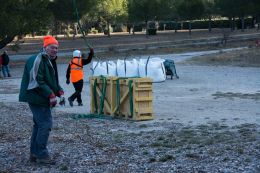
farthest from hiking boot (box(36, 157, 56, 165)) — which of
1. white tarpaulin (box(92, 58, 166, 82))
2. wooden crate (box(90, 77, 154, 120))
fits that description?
white tarpaulin (box(92, 58, 166, 82))

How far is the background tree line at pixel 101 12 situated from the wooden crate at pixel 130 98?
8471mm

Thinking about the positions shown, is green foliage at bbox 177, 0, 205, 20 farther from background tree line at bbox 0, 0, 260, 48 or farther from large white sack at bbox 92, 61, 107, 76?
large white sack at bbox 92, 61, 107, 76

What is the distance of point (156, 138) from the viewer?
433 inches

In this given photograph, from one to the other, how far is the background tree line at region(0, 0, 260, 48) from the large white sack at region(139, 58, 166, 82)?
6.49 m

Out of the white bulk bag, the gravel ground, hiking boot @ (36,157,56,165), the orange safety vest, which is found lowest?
the white bulk bag

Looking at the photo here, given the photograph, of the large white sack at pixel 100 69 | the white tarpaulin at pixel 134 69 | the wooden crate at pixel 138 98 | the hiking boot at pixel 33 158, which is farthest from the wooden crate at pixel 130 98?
the large white sack at pixel 100 69

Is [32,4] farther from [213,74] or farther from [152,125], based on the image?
[152,125]

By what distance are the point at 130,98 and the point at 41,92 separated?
216 inches

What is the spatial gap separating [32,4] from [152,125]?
37.8m

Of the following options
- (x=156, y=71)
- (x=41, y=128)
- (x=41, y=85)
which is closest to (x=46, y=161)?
(x=41, y=128)

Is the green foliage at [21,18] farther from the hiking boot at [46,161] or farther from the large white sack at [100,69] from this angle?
the hiking boot at [46,161]

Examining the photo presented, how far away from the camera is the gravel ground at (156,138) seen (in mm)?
8531

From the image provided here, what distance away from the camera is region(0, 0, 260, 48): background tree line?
47.3 m

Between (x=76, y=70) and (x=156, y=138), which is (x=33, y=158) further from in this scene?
(x=76, y=70)
